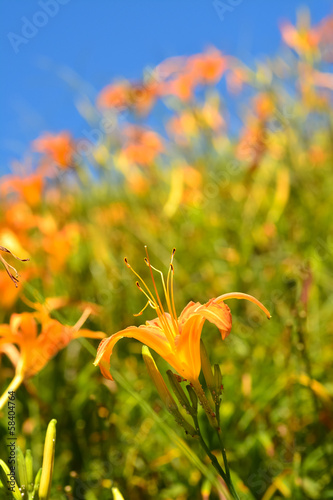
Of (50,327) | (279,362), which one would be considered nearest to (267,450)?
(279,362)

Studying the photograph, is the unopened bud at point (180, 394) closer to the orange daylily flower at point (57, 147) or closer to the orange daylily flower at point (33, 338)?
the orange daylily flower at point (33, 338)

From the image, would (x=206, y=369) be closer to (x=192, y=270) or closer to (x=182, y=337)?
(x=182, y=337)

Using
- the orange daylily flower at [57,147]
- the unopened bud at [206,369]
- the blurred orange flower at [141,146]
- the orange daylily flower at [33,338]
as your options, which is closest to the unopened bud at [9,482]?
the orange daylily flower at [33,338]

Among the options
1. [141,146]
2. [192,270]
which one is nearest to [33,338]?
[192,270]

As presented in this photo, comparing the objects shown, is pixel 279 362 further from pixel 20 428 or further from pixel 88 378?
pixel 20 428

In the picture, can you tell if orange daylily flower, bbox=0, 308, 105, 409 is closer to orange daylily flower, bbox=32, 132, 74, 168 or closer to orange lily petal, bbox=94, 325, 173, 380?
orange lily petal, bbox=94, 325, 173, 380
